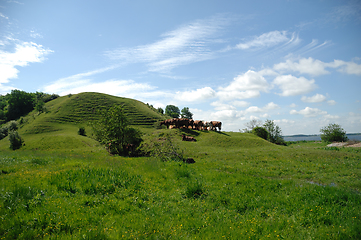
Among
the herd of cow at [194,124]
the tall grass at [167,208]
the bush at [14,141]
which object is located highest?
the herd of cow at [194,124]

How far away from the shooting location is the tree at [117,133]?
97.7 feet

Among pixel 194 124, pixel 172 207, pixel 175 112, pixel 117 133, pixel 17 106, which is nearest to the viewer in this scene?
pixel 172 207

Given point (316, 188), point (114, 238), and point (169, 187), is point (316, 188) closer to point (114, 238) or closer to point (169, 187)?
point (169, 187)

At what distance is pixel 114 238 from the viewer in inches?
→ 242

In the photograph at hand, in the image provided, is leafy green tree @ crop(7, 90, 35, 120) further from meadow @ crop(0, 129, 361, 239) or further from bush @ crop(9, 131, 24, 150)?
meadow @ crop(0, 129, 361, 239)

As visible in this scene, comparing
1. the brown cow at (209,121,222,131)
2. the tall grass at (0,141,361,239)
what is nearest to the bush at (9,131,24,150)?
the tall grass at (0,141,361,239)

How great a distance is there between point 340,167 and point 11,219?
2573 centimetres

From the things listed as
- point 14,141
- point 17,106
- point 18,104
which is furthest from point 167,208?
point 17,106

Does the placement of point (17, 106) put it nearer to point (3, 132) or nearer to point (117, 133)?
point (3, 132)

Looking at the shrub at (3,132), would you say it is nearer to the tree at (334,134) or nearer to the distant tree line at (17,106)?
the distant tree line at (17,106)

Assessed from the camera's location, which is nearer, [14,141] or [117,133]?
[117,133]

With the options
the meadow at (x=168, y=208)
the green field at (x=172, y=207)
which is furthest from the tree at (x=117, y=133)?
the meadow at (x=168, y=208)

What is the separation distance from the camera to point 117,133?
97.8ft

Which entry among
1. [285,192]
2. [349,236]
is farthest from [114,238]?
[285,192]
